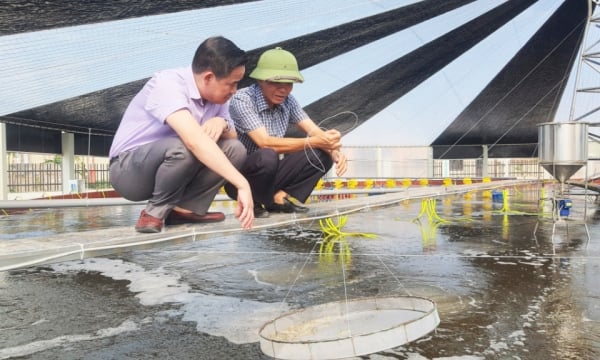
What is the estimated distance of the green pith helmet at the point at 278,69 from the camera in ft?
6.81

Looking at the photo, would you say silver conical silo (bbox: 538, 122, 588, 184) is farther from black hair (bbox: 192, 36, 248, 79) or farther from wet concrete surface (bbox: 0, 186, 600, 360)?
black hair (bbox: 192, 36, 248, 79)

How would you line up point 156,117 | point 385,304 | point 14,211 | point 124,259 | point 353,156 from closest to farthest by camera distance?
point 156,117 → point 385,304 → point 124,259 → point 14,211 → point 353,156

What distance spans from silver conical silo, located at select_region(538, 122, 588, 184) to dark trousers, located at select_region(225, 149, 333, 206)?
2.09 meters

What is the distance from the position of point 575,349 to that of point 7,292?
7.02 ft

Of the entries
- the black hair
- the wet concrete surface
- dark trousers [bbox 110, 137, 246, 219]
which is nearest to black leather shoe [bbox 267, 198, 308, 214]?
the wet concrete surface

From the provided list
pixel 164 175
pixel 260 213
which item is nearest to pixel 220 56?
pixel 164 175

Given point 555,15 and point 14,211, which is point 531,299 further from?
point 555,15

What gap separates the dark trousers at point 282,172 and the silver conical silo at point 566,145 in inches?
82.4

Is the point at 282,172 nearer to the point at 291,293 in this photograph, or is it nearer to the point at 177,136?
the point at 291,293

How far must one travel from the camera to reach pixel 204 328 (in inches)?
64.8

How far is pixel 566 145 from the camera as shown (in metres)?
3.65

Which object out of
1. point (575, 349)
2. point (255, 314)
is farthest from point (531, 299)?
point (255, 314)

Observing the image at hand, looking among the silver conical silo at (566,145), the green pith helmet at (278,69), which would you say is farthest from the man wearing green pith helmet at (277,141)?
the silver conical silo at (566,145)

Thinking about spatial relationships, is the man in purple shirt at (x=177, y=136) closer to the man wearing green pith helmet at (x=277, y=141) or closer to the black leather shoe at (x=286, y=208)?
the man wearing green pith helmet at (x=277, y=141)
